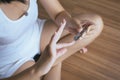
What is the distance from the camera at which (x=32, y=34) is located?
39.7 inches

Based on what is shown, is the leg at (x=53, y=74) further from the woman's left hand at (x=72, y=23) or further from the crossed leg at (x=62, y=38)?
Answer: the woman's left hand at (x=72, y=23)

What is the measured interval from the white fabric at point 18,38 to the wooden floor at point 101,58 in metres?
0.29

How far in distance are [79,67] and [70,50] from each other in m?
0.14

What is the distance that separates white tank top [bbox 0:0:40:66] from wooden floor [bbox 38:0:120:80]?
295 millimetres

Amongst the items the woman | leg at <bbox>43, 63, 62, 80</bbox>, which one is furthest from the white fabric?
leg at <bbox>43, 63, 62, 80</bbox>

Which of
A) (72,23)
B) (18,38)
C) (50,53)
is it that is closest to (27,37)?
(18,38)

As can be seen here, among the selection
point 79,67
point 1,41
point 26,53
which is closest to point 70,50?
point 79,67

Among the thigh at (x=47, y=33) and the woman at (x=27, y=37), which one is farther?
the thigh at (x=47, y=33)

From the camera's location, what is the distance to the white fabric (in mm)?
872

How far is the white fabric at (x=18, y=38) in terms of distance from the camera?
872mm

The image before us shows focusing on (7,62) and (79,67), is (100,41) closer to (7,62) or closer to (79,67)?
(79,67)

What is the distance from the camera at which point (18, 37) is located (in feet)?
3.08

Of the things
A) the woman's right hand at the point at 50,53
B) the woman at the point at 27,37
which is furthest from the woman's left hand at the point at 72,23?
the woman's right hand at the point at 50,53

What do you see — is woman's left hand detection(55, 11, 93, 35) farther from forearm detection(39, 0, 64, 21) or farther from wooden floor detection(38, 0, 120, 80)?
wooden floor detection(38, 0, 120, 80)
